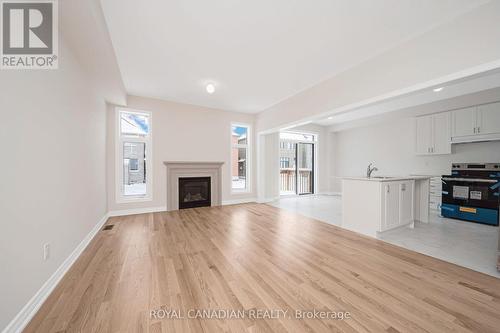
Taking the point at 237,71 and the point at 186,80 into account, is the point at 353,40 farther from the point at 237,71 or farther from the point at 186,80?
the point at 186,80

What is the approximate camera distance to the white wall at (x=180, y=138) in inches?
173

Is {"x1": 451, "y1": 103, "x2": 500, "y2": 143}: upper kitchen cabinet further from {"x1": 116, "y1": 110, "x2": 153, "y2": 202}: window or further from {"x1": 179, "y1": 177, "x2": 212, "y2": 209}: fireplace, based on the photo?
{"x1": 116, "y1": 110, "x2": 153, "y2": 202}: window

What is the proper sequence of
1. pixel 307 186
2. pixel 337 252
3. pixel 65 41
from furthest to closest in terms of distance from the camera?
pixel 307 186 < pixel 337 252 < pixel 65 41

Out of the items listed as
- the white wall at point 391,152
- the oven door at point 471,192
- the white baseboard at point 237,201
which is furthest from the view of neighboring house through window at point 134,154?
the oven door at point 471,192

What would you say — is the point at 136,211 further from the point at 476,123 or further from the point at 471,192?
the point at 476,123

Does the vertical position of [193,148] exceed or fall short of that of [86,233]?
it exceeds it

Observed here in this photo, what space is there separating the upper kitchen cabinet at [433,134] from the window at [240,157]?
4844 mm

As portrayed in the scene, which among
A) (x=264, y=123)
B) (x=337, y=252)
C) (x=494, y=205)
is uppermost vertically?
(x=264, y=123)

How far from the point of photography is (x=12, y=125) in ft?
4.43

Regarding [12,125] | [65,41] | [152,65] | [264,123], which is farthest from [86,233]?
[264,123]

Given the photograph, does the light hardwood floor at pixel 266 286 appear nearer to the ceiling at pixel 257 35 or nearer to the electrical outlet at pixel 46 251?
the electrical outlet at pixel 46 251

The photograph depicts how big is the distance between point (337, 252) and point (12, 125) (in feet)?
11.4

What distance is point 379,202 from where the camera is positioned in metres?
2.90

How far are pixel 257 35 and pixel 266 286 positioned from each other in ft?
9.70
